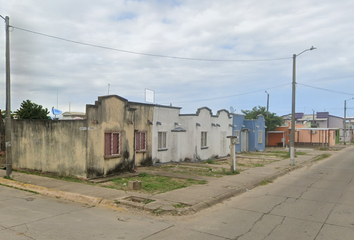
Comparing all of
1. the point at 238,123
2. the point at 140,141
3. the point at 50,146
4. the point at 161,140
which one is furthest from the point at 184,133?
the point at 238,123

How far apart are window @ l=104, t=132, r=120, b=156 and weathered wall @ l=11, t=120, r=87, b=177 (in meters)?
1.25

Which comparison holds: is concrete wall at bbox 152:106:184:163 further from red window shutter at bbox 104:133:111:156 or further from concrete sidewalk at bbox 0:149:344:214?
concrete sidewalk at bbox 0:149:344:214

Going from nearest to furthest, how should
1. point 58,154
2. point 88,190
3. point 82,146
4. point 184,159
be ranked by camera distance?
point 88,190 < point 82,146 < point 58,154 < point 184,159

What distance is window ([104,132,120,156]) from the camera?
13742 millimetres

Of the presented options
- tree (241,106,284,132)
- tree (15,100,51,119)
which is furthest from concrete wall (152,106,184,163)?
tree (241,106,284,132)

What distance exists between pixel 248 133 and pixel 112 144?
2083cm

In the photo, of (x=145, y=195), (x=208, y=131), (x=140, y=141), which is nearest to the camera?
(x=145, y=195)

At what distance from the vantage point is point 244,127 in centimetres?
3077

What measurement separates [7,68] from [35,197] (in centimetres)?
628

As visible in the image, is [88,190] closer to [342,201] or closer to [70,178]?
[70,178]

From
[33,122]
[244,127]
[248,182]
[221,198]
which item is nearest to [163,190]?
[221,198]

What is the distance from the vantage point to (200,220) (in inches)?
299

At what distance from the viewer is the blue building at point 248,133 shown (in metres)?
29.4

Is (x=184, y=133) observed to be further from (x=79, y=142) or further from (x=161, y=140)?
(x=79, y=142)
